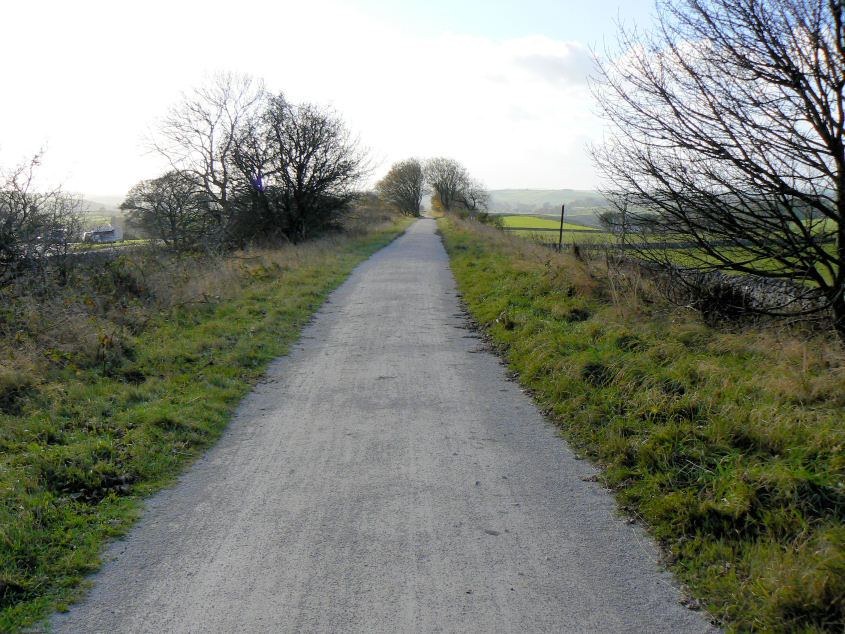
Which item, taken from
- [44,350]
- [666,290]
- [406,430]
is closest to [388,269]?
[666,290]

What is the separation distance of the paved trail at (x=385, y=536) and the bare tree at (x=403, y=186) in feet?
218

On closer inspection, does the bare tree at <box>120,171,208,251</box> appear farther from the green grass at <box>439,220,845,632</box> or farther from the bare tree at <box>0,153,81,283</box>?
the green grass at <box>439,220,845,632</box>

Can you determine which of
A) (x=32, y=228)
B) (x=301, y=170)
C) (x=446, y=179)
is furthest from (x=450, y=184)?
(x=32, y=228)

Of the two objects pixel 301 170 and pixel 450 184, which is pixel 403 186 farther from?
pixel 301 170

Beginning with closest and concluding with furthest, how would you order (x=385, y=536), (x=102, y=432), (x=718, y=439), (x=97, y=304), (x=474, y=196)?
(x=385, y=536), (x=718, y=439), (x=102, y=432), (x=97, y=304), (x=474, y=196)

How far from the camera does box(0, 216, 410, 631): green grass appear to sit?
3260 millimetres

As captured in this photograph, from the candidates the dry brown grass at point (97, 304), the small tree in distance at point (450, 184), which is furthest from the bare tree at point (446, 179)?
the dry brown grass at point (97, 304)

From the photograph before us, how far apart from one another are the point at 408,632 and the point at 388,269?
15385mm

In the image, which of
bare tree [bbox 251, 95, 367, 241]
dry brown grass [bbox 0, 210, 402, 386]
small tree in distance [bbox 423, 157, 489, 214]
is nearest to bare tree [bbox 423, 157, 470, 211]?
small tree in distance [bbox 423, 157, 489, 214]

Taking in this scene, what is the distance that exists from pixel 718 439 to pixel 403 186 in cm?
6907

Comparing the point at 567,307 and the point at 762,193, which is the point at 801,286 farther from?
the point at 567,307

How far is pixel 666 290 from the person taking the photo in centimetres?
852

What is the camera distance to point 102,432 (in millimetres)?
5016

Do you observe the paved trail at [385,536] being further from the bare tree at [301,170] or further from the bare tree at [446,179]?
the bare tree at [446,179]
